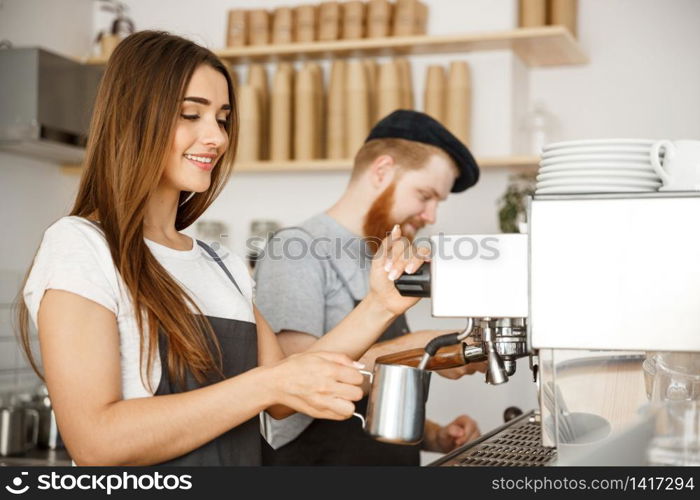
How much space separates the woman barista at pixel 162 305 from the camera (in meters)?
1.02

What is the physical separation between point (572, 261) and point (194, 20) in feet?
8.76

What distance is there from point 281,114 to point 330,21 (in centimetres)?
35

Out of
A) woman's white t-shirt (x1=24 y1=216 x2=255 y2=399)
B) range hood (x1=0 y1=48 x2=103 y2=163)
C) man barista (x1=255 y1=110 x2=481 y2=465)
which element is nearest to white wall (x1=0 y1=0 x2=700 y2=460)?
range hood (x1=0 y1=48 x2=103 y2=163)

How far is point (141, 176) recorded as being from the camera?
3.91 feet

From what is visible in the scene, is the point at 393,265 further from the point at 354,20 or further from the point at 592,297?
the point at 354,20

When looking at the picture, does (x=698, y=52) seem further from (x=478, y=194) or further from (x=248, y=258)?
(x=248, y=258)

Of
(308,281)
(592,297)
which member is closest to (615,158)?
(592,297)

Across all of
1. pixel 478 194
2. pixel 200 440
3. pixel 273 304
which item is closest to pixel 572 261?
pixel 200 440

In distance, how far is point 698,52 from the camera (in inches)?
111

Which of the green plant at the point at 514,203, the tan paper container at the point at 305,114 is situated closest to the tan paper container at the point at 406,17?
the tan paper container at the point at 305,114

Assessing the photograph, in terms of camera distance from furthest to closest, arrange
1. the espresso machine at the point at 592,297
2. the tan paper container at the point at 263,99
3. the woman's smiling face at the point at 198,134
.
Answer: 1. the tan paper container at the point at 263,99
2. the woman's smiling face at the point at 198,134
3. the espresso machine at the point at 592,297

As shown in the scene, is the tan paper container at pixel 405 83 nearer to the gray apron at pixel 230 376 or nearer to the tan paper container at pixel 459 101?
the tan paper container at pixel 459 101

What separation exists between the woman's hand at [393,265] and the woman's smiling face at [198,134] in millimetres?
289

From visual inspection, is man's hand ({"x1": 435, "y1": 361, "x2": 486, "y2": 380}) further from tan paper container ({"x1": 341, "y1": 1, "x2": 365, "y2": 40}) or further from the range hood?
tan paper container ({"x1": 341, "y1": 1, "x2": 365, "y2": 40})
